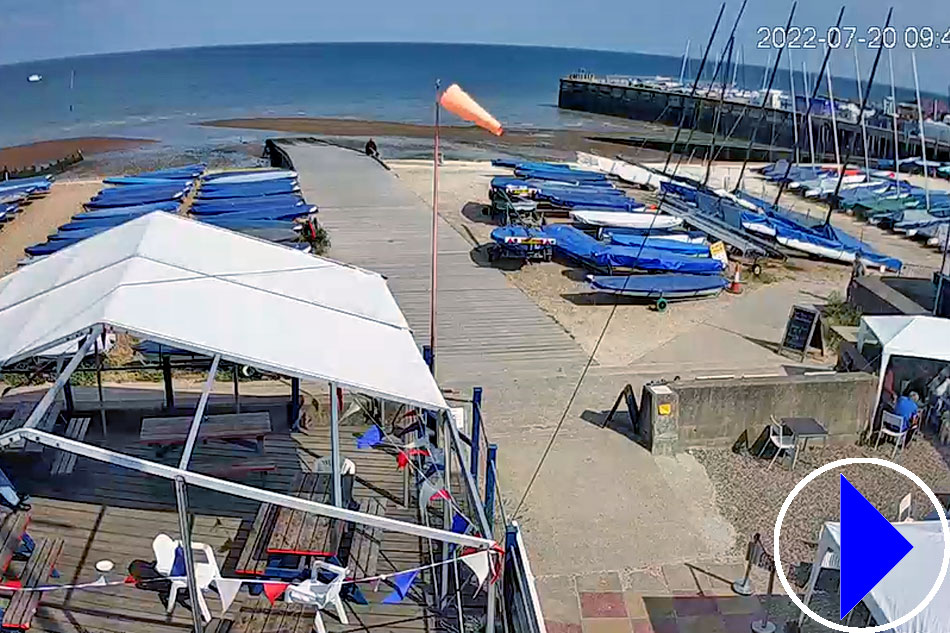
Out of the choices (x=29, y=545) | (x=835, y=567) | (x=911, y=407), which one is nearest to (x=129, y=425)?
(x=29, y=545)

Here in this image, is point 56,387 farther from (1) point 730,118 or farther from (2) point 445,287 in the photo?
(1) point 730,118

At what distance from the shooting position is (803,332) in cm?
1469

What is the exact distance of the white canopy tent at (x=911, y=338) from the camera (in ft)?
37.3

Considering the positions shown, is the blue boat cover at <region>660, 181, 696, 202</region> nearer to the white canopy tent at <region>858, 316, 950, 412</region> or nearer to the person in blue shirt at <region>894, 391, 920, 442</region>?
the white canopy tent at <region>858, 316, 950, 412</region>

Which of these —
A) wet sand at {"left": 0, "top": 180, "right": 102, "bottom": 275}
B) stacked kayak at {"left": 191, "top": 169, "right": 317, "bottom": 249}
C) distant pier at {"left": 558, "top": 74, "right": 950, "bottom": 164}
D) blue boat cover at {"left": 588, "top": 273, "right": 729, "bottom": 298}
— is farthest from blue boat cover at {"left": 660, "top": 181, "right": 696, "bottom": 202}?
wet sand at {"left": 0, "top": 180, "right": 102, "bottom": 275}

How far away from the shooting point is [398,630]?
20.3 feet

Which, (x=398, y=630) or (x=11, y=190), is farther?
A: (x=11, y=190)

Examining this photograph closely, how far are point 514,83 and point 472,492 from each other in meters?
142

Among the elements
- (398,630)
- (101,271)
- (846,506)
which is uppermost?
(101,271)

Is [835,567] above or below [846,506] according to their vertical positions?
below

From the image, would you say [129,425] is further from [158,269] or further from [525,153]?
[525,153]

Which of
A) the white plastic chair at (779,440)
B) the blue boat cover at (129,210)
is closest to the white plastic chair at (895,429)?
the white plastic chair at (779,440)

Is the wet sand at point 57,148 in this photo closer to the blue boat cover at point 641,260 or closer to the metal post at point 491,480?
the blue boat cover at point 641,260

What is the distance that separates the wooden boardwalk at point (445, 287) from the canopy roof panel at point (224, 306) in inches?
228
